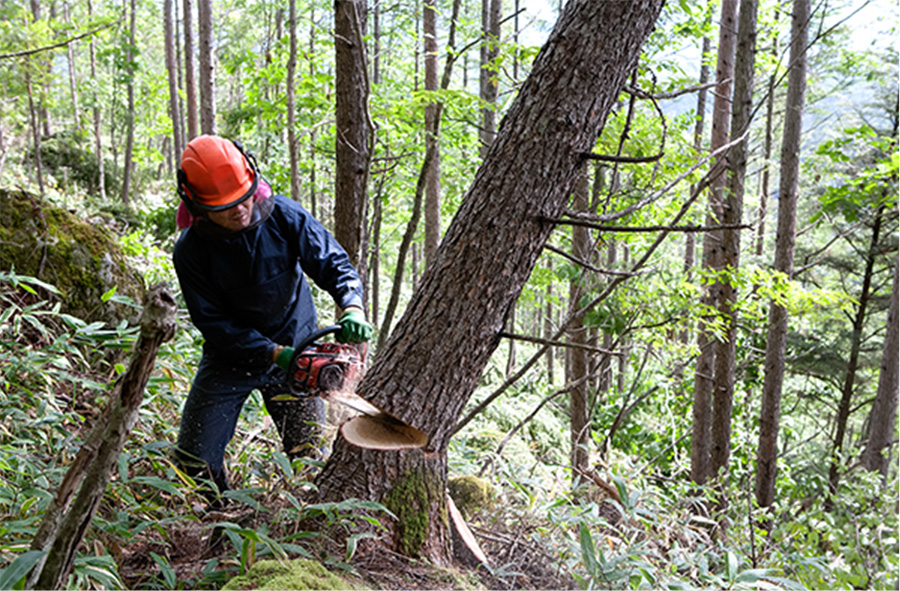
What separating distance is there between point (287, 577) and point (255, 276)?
1730 mm

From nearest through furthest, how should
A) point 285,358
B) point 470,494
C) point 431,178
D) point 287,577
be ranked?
point 287,577 < point 285,358 < point 470,494 < point 431,178

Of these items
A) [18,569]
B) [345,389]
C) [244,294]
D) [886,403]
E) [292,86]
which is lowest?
[886,403]

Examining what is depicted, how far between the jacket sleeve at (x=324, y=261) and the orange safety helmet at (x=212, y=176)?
1.40ft

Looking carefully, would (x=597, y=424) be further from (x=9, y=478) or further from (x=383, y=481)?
(x=9, y=478)

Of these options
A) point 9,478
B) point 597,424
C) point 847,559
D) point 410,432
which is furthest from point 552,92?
point 597,424

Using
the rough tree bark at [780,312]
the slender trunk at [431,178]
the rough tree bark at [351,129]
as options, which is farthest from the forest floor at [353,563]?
the rough tree bark at [780,312]

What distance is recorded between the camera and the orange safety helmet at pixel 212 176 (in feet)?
8.82

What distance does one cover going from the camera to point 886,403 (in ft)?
24.8

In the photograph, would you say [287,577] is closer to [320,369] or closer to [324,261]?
[320,369]

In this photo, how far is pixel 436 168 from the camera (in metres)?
7.40

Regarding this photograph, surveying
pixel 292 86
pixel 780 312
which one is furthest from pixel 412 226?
pixel 780 312

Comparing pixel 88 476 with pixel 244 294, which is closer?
pixel 88 476

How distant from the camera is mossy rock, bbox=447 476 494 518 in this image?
11.0 feet

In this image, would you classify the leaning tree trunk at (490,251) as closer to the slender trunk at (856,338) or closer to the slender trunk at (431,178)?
the slender trunk at (431,178)
